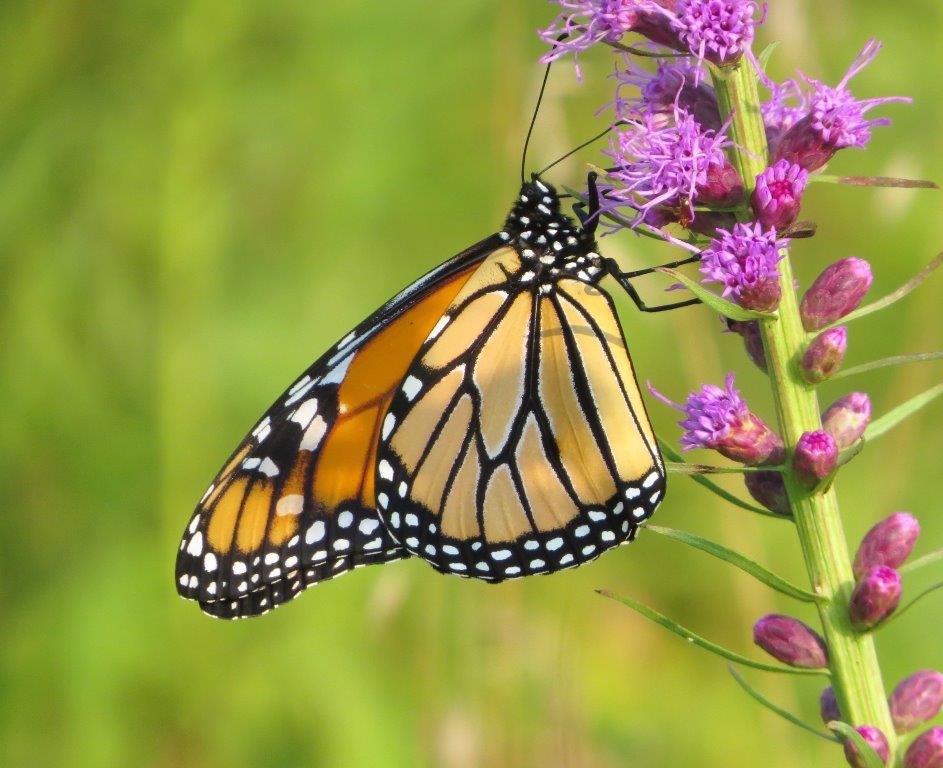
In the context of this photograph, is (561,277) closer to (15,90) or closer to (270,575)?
(270,575)

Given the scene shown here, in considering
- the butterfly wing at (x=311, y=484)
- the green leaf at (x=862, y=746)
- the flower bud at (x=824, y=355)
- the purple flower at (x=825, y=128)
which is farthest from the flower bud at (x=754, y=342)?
the butterfly wing at (x=311, y=484)

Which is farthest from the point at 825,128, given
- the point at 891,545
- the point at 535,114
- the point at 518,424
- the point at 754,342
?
the point at 535,114

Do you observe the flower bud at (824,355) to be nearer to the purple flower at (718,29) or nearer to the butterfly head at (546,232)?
the purple flower at (718,29)

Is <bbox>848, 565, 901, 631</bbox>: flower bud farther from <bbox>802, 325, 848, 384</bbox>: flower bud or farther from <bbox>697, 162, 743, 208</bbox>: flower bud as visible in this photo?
<bbox>697, 162, 743, 208</bbox>: flower bud

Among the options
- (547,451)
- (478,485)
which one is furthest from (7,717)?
(547,451)

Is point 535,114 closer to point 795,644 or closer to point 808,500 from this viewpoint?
point 808,500
